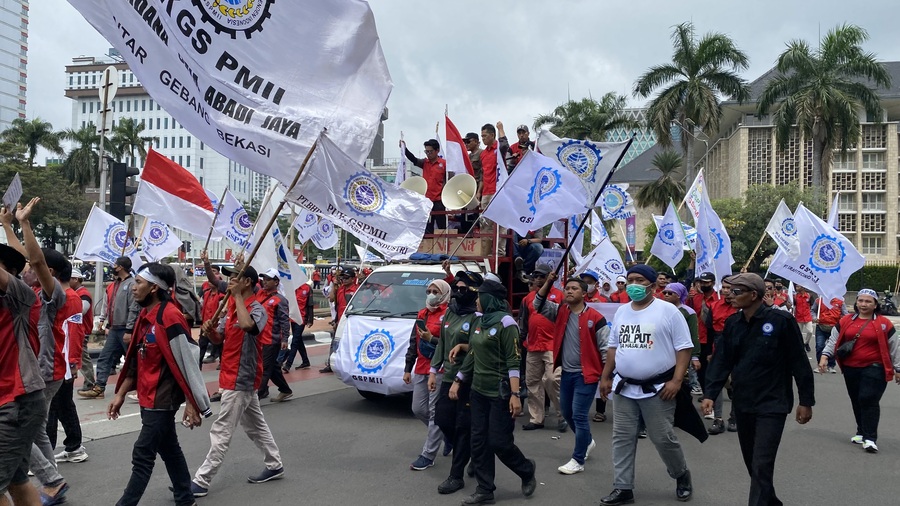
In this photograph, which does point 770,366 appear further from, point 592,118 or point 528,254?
point 592,118

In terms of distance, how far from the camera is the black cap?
4145mm

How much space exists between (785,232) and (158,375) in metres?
10.6

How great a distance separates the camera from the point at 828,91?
36.4 metres

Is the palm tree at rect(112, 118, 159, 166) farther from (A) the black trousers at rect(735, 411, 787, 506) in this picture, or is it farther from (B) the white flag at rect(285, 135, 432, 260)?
(A) the black trousers at rect(735, 411, 787, 506)

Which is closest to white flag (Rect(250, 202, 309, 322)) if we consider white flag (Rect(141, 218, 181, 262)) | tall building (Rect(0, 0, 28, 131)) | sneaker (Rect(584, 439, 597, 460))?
sneaker (Rect(584, 439, 597, 460))

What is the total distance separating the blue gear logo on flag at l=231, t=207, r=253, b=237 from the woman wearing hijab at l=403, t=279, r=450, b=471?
460 cm

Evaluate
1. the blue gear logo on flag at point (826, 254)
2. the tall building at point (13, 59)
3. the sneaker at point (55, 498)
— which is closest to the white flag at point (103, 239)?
the sneaker at point (55, 498)

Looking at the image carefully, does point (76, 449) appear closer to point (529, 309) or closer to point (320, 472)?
point (320, 472)

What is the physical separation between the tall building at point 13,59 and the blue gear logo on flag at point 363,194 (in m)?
122

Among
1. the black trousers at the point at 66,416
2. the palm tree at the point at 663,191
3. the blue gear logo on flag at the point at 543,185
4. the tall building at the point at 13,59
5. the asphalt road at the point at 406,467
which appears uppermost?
the tall building at the point at 13,59

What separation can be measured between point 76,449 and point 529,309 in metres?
4.82

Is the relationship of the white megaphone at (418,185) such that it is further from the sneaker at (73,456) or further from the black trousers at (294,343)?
the sneaker at (73,456)

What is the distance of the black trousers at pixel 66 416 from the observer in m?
6.22

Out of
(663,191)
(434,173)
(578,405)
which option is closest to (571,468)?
(578,405)
